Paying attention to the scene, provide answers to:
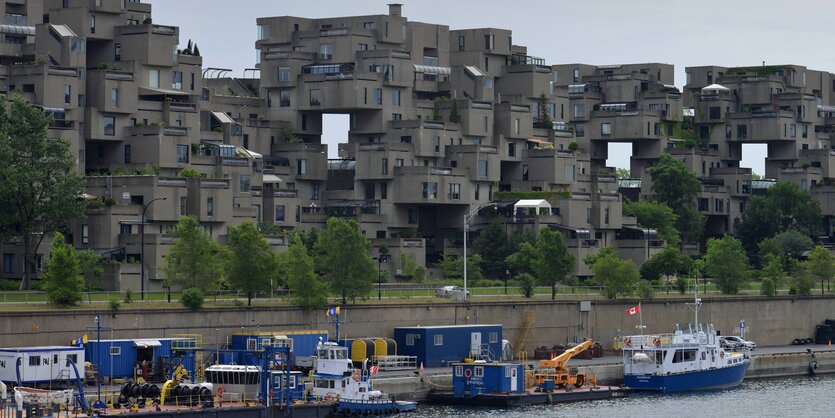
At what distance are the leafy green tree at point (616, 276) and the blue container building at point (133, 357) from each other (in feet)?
160

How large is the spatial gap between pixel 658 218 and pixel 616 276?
4258 centimetres

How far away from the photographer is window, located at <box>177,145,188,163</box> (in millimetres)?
151625

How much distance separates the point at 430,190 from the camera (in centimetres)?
16912

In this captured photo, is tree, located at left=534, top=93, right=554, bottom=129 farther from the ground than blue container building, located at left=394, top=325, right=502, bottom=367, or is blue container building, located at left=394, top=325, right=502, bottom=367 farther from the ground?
tree, located at left=534, top=93, right=554, bottom=129

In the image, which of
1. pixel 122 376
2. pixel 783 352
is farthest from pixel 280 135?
pixel 122 376

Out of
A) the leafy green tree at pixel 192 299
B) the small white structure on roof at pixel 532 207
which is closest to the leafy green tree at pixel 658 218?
the small white structure on roof at pixel 532 207

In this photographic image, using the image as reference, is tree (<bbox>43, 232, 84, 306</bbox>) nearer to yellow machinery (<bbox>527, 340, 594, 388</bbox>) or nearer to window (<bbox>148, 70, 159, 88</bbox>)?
yellow machinery (<bbox>527, 340, 594, 388</bbox>)

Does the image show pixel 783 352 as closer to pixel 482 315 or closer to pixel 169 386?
pixel 482 315

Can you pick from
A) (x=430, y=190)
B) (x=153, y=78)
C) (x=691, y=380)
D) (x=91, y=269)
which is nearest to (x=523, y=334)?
(x=691, y=380)

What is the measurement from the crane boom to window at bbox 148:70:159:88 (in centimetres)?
4609

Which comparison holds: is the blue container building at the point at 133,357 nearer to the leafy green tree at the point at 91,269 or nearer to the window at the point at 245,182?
the leafy green tree at the point at 91,269

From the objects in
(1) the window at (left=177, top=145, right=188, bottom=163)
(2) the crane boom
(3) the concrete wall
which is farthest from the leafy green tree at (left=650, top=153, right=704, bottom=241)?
(2) the crane boom

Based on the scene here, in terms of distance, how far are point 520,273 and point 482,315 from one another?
89.4ft

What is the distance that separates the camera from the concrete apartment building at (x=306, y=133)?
478ft
